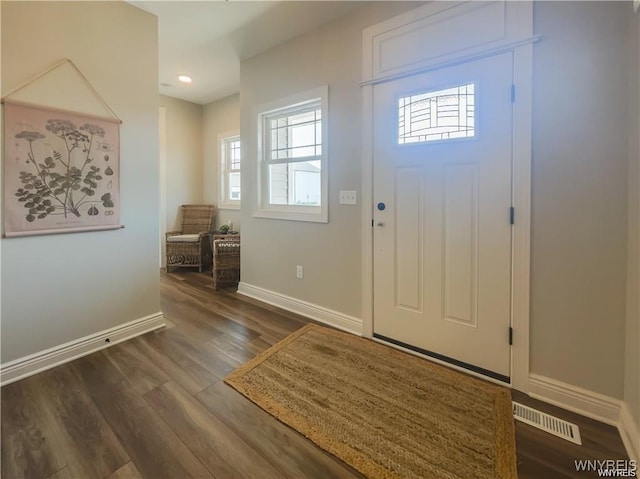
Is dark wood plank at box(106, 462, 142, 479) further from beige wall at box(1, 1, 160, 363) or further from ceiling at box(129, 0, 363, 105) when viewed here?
ceiling at box(129, 0, 363, 105)

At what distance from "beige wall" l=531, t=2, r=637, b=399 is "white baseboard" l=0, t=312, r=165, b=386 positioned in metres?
2.76

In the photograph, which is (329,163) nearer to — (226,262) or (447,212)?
(447,212)

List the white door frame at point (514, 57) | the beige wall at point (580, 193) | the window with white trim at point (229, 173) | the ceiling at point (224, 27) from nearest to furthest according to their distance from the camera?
the beige wall at point (580, 193), the white door frame at point (514, 57), the ceiling at point (224, 27), the window with white trim at point (229, 173)

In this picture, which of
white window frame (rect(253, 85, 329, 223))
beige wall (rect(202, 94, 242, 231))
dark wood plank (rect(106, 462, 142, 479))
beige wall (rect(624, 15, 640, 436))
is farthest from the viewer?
beige wall (rect(202, 94, 242, 231))

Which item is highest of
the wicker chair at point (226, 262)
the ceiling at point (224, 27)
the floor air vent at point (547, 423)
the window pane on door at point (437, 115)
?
the ceiling at point (224, 27)

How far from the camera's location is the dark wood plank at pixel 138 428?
3.98ft

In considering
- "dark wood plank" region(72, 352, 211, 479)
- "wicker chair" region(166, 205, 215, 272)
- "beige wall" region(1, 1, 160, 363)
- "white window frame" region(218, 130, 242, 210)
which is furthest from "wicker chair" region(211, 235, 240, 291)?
"dark wood plank" region(72, 352, 211, 479)

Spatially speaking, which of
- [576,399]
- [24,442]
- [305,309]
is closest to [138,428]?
[24,442]

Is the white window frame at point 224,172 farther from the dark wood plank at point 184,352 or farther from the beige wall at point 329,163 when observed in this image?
the dark wood plank at point 184,352

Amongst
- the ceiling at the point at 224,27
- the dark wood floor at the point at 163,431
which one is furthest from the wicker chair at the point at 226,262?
the ceiling at the point at 224,27

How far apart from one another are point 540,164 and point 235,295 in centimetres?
296

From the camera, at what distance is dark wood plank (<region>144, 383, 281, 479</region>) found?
1215 millimetres

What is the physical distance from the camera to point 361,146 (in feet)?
7.60

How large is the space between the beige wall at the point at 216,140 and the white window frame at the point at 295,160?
147 centimetres
